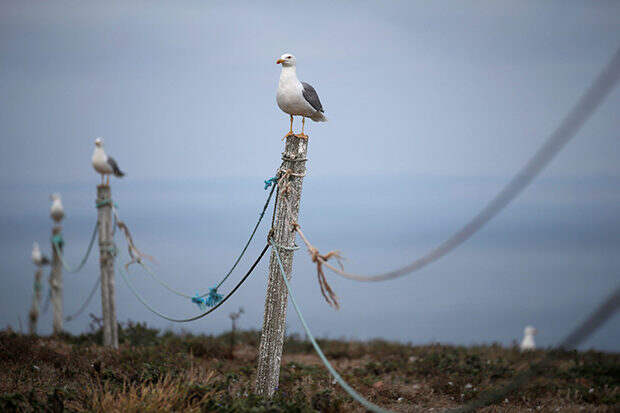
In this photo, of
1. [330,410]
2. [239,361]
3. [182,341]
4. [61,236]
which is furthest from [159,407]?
[61,236]

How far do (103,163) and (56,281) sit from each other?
3.94 meters

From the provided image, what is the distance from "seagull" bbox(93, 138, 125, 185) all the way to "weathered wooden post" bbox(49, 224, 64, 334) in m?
2.88

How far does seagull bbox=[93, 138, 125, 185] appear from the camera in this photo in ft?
32.1

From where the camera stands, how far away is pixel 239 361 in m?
8.85

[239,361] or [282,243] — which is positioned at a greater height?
[282,243]

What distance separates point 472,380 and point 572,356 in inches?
102

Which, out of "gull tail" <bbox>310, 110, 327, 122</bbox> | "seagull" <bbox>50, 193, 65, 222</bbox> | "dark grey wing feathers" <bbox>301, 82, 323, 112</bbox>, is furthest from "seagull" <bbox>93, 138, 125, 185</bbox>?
"dark grey wing feathers" <bbox>301, 82, 323, 112</bbox>

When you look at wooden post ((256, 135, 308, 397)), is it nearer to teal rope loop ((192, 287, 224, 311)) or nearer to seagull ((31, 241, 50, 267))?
teal rope loop ((192, 287, 224, 311))

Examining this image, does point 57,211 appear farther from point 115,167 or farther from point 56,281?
point 115,167

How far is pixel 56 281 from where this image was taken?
12.0 m

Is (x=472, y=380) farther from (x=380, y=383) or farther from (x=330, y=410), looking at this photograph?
(x=330, y=410)

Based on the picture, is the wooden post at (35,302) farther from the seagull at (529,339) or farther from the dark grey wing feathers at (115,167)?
the seagull at (529,339)

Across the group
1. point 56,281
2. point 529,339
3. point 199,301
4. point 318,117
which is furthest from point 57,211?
point 529,339

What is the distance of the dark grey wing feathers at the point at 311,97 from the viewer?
5613 millimetres
